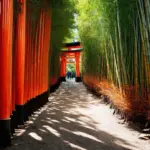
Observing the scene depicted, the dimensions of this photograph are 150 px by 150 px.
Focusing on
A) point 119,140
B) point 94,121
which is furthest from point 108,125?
point 119,140

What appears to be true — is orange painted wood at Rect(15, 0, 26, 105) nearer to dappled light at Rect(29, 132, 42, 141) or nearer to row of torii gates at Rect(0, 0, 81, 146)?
row of torii gates at Rect(0, 0, 81, 146)

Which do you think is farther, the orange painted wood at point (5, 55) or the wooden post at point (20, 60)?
the wooden post at point (20, 60)

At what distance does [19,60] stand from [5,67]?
1037 millimetres

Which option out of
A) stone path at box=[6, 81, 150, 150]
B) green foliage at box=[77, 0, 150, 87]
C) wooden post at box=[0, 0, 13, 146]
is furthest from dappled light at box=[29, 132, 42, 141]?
green foliage at box=[77, 0, 150, 87]

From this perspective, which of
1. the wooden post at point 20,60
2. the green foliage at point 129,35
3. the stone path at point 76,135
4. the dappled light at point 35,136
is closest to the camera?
the stone path at point 76,135

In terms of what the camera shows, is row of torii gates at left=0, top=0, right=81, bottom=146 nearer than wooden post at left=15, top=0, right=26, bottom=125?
Yes

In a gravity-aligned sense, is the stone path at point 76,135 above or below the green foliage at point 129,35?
below

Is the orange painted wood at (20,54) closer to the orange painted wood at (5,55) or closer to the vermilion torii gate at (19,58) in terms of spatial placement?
the vermilion torii gate at (19,58)

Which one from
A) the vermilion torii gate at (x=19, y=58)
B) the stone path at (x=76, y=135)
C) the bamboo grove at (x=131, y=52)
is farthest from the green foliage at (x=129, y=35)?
the vermilion torii gate at (x=19, y=58)

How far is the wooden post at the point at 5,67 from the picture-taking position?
118 inches

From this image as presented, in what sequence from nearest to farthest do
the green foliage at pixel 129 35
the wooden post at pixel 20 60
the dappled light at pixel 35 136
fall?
the dappled light at pixel 35 136 < the green foliage at pixel 129 35 < the wooden post at pixel 20 60

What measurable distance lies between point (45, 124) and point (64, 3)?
3364mm

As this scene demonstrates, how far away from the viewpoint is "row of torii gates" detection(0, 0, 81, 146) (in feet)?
9.91

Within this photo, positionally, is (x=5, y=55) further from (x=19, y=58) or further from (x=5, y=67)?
(x=19, y=58)
